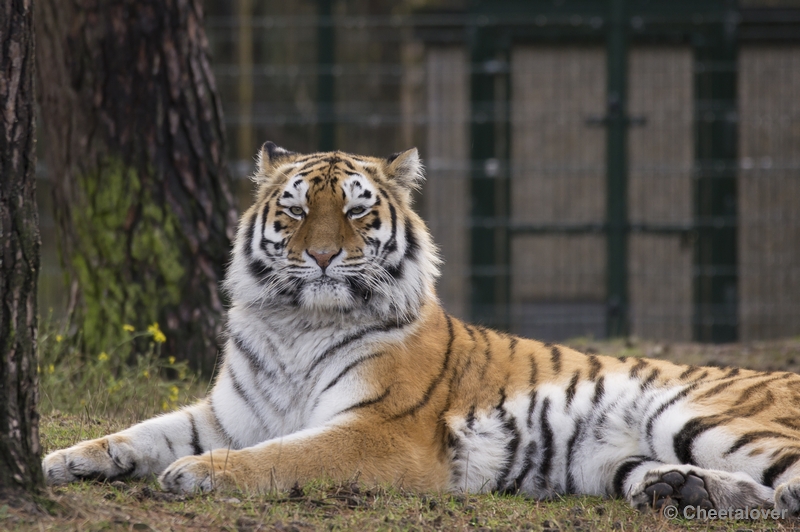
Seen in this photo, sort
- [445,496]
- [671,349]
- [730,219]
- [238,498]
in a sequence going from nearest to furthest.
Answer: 1. [238,498]
2. [445,496]
3. [671,349]
4. [730,219]

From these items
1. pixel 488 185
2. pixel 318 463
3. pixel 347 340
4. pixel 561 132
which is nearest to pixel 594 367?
pixel 347 340

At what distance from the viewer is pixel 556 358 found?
365 centimetres

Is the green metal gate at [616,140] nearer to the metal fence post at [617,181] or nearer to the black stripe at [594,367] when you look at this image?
the metal fence post at [617,181]

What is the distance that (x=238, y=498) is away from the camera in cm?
279

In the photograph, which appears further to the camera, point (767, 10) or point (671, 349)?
point (767, 10)

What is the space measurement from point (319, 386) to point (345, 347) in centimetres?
16

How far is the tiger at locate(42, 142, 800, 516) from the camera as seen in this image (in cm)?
306

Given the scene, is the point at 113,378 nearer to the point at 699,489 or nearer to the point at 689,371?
the point at 689,371

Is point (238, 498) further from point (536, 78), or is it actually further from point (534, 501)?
point (536, 78)

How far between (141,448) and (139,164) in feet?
6.27

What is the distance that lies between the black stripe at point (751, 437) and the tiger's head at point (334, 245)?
1.17 metres

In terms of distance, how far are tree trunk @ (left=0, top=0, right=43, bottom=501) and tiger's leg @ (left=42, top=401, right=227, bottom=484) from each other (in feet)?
1.99

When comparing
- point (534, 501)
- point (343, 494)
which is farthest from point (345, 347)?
point (534, 501)

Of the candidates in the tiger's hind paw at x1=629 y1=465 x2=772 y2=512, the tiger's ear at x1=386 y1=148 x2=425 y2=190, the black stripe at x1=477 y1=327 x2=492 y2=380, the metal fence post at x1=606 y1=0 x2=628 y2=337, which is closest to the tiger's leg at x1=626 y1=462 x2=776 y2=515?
the tiger's hind paw at x1=629 y1=465 x2=772 y2=512
